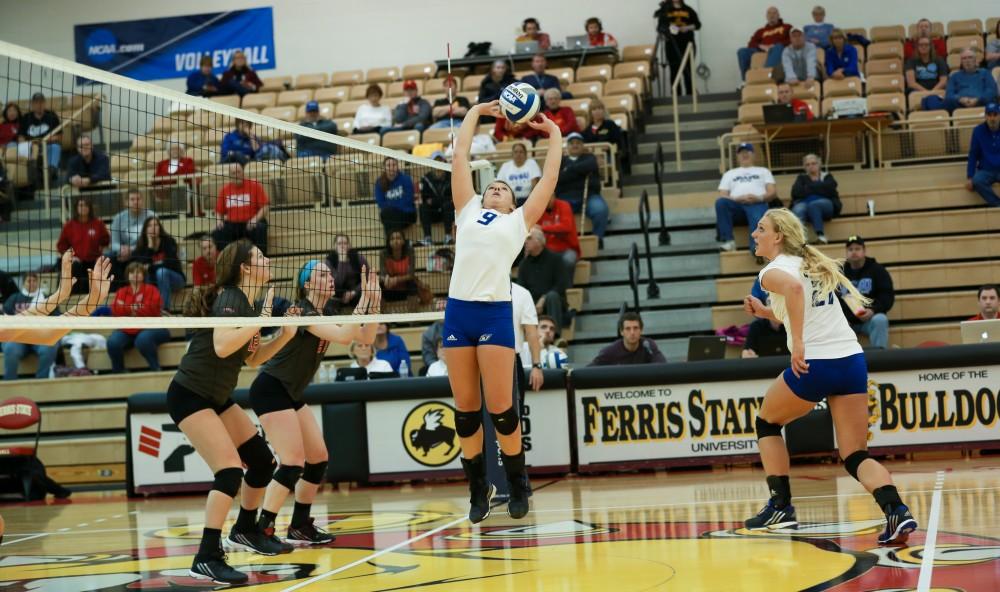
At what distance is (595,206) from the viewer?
52.6ft

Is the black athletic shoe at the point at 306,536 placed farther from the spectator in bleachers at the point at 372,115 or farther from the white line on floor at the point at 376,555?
the spectator in bleachers at the point at 372,115

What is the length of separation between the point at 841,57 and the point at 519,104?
12839 millimetres

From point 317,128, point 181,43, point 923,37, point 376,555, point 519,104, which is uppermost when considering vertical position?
point 181,43

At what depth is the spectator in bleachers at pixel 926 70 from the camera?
17659mm

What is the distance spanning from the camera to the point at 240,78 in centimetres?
2142

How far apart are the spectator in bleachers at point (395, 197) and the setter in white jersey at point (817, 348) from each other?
711cm

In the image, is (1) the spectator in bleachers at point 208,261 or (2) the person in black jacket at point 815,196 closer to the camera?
(1) the spectator in bleachers at point 208,261

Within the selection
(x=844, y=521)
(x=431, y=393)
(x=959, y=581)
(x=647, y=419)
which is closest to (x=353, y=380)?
(x=431, y=393)

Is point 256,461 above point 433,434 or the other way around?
above

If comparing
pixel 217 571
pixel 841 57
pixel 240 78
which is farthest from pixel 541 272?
pixel 240 78

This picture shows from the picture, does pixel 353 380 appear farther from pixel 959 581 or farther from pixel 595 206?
pixel 959 581

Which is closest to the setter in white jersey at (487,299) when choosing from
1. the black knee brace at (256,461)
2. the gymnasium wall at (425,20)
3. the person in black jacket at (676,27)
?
the black knee brace at (256,461)

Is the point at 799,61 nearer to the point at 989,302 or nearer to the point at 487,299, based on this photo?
the point at 989,302

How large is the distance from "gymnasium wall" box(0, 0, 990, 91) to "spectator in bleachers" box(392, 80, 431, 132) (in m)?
3.39
